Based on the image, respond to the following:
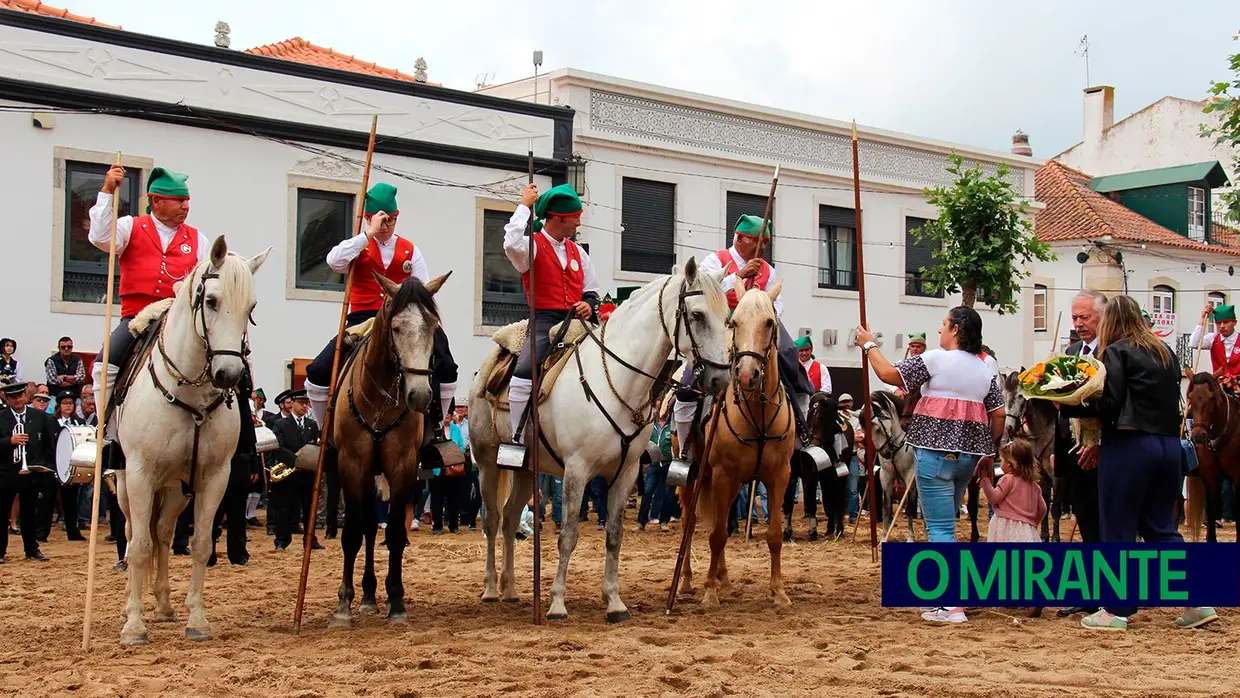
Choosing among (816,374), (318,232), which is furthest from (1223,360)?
(318,232)

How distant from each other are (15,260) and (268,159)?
4435 mm

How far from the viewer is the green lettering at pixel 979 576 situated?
7.81 m

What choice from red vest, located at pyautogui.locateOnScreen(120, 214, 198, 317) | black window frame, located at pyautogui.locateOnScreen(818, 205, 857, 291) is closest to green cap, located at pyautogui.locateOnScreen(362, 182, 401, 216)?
red vest, located at pyautogui.locateOnScreen(120, 214, 198, 317)

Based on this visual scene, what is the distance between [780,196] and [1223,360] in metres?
13.8

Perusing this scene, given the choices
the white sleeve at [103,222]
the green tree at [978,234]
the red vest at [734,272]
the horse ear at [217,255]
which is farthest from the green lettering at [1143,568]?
the green tree at [978,234]

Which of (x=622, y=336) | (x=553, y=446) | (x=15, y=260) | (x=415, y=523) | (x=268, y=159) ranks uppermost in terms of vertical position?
(x=268, y=159)

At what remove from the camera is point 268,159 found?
21.6 meters

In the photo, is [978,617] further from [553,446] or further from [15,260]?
[15,260]

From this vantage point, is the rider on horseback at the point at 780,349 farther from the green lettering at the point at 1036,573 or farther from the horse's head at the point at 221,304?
the horse's head at the point at 221,304

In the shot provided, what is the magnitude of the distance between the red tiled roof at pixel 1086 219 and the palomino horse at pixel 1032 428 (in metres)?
22.1

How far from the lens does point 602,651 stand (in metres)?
7.64

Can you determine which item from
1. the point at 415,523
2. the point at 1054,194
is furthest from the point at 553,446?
the point at 1054,194

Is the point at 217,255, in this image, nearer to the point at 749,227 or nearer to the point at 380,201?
the point at 380,201

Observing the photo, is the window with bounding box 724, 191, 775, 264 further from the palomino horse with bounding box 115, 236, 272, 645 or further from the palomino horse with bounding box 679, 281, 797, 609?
the palomino horse with bounding box 115, 236, 272, 645
